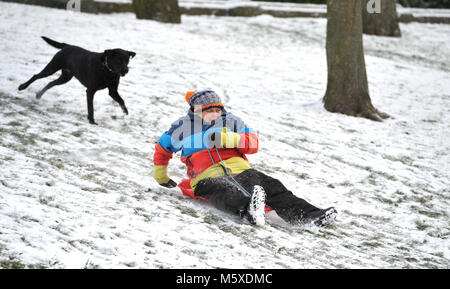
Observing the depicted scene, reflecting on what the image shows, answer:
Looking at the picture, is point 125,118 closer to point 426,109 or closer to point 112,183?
point 112,183

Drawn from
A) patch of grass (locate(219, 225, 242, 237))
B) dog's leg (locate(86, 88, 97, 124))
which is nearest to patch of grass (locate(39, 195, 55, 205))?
patch of grass (locate(219, 225, 242, 237))

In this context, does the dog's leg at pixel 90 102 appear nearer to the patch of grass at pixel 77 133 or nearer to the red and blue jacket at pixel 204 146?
the patch of grass at pixel 77 133

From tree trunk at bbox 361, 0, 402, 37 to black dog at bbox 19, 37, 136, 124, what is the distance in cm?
1037

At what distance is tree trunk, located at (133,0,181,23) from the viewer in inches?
496

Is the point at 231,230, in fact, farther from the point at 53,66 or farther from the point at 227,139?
the point at 53,66

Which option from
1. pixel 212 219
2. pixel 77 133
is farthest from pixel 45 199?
pixel 77 133

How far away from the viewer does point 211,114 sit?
158 inches

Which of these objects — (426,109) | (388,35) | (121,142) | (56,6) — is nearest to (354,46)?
(426,109)

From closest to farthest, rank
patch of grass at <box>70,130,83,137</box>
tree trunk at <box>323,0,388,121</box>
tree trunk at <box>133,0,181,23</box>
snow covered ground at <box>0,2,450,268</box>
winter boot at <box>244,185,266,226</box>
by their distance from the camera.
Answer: snow covered ground at <box>0,2,450,268</box> < winter boot at <box>244,185,266,226</box> < patch of grass at <box>70,130,83,137</box> < tree trunk at <box>323,0,388,121</box> < tree trunk at <box>133,0,181,23</box>

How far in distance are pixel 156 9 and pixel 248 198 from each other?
10.1m

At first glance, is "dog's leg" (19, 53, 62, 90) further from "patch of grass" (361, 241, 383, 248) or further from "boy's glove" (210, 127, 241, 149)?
"patch of grass" (361, 241, 383, 248)

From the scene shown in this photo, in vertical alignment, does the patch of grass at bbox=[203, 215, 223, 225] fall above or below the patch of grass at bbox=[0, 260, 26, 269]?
below

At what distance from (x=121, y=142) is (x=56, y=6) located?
9.11 m

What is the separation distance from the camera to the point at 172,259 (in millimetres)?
2791
